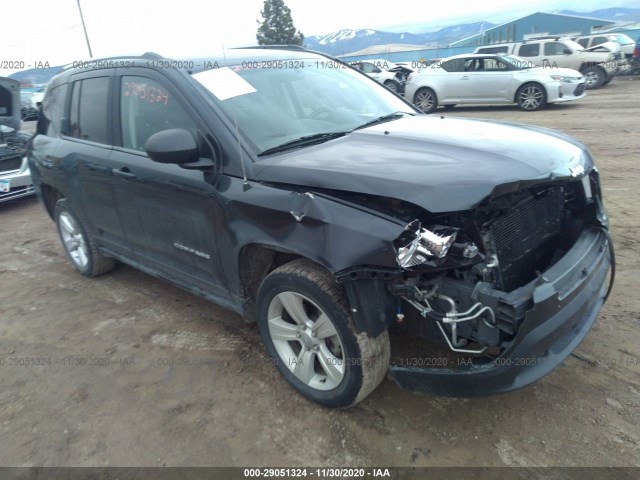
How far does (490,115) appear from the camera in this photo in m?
12.9

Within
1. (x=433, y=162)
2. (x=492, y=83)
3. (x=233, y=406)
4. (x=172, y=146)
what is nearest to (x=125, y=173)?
(x=172, y=146)

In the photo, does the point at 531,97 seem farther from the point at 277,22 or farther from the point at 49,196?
the point at 277,22

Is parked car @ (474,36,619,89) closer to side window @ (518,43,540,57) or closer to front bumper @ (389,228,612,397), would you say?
side window @ (518,43,540,57)

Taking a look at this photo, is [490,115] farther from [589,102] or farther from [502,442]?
[502,442]

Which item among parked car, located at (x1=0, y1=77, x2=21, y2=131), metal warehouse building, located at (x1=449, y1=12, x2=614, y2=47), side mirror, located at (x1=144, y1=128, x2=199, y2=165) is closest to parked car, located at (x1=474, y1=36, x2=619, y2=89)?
parked car, located at (x1=0, y1=77, x2=21, y2=131)

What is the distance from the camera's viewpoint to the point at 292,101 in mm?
3123

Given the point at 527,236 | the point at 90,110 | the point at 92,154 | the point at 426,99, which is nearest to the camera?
the point at 527,236

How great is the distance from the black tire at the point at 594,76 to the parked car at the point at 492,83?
198 inches

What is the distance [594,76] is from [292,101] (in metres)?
18.2

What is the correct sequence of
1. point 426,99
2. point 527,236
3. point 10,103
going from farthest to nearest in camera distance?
point 426,99 → point 10,103 → point 527,236

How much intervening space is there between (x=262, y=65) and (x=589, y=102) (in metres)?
13.5

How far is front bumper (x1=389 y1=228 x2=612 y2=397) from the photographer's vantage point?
80.7 inches

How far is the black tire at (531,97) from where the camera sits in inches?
500

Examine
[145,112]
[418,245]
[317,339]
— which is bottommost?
[317,339]
